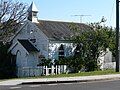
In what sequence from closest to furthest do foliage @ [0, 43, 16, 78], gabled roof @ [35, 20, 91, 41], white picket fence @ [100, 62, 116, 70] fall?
1. foliage @ [0, 43, 16, 78]
2. gabled roof @ [35, 20, 91, 41]
3. white picket fence @ [100, 62, 116, 70]

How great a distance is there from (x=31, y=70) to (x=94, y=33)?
7.98m

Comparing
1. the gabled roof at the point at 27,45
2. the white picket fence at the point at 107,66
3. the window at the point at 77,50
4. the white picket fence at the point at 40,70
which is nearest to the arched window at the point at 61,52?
the window at the point at 77,50

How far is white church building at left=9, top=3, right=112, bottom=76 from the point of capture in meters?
41.9

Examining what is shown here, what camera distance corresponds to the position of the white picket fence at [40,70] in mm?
39219

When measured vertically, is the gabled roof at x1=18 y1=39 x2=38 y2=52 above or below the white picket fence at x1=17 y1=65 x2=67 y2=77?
above

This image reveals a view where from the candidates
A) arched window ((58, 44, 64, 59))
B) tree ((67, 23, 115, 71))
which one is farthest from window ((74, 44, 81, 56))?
arched window ((58, 44, 64, 59))

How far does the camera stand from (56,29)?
147 feet

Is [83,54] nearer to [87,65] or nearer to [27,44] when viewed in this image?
[87,65]

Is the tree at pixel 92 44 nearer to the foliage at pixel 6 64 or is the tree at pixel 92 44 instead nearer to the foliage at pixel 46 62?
the foliage at pixel 46 62

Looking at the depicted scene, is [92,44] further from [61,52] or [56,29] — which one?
[56,29]

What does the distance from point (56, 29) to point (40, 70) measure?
285 inches

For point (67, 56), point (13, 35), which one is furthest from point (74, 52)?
point (13, 35)

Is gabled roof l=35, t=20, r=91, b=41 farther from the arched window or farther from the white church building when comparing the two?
the arched window

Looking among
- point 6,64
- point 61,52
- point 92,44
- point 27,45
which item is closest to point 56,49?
point 61,52
